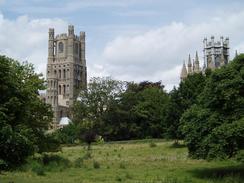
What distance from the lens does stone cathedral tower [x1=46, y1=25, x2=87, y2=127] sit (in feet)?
550

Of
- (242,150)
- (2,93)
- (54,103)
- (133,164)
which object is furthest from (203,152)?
(54,103)

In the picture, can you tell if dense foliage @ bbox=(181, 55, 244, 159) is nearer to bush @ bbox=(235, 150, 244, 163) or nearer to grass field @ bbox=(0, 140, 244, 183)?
bush @ bbox=(235, 150, 244, 163)

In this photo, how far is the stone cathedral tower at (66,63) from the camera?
167500mm

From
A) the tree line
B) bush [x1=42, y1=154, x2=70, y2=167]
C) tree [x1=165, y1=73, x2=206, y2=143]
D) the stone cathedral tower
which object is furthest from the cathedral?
bush [x1=42, y1=154, x2=70, y2=167]

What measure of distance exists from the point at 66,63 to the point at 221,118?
488 feet

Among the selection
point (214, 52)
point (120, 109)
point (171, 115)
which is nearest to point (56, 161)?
point (171, 115)

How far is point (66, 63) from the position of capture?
171 m

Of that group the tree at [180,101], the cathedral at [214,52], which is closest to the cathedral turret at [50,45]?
the cathedral at [214,52]

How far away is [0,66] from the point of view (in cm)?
2062

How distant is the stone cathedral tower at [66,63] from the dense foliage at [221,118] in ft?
440

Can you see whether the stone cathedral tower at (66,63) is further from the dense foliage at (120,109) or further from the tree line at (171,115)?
the tree line at (171,115)

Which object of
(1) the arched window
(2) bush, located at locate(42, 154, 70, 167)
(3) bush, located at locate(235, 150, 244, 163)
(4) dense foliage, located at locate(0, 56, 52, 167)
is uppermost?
(1) the arched window

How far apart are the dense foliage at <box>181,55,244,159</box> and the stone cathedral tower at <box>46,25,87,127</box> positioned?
13404cm

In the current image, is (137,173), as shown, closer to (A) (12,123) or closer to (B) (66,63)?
(A) (12,123)
